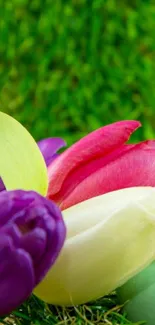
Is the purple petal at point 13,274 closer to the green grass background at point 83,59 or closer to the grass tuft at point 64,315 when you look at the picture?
the grass tuft at point 64,315

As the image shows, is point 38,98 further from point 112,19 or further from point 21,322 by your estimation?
point 21,322

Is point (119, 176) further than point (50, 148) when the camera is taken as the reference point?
No

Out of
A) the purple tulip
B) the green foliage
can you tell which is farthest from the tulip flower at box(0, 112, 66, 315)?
the green foliage

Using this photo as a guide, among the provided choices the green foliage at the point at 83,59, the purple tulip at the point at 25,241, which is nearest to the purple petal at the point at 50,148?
the purple tulip at the point at 25,241

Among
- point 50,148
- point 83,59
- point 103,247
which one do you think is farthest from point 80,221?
point 83,59

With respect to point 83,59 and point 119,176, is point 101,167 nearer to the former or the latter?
point 119,176

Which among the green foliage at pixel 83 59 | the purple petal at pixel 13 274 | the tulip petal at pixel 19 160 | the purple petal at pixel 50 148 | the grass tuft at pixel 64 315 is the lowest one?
the green foliage at pixel 83 59

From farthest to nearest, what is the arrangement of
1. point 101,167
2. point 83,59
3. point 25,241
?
point 83,59 < point 101,167 < point 25,241

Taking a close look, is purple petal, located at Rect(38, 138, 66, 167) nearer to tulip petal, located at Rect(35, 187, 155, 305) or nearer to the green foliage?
tulip petal, located at Rect(35, 187, 155, 305)
